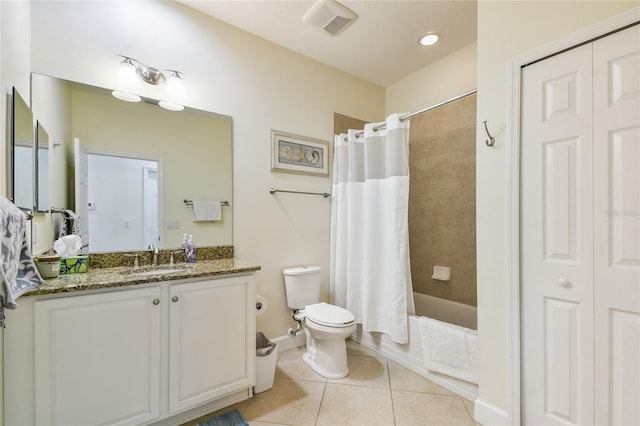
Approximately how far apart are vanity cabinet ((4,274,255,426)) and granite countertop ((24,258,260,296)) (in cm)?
4

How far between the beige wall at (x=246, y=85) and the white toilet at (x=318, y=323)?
0.49 ft

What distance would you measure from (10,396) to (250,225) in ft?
4.87

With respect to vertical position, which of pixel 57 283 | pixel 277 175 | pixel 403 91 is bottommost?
pixel 57 283

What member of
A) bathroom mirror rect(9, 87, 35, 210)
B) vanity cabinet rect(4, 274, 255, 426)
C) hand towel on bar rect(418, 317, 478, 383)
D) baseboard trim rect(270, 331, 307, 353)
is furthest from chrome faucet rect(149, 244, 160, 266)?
hand towel on bar rect(418, 317, 478, 383)

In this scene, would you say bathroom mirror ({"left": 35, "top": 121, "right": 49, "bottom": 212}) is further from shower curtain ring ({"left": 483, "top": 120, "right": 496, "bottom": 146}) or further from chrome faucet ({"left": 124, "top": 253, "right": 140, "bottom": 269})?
shower curtain ring ({"left": 483, "top": 120, "right": 496, "bottom": 146})

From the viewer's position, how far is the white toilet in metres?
1.96

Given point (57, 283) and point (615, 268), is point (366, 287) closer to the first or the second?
point (615, 268)

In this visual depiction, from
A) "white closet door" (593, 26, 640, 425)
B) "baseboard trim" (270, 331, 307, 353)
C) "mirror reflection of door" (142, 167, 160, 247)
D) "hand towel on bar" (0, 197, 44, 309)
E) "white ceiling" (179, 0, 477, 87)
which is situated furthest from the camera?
"baseboard trim" (270, 331, 307, 353)

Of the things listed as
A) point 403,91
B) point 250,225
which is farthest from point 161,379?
point 403,91

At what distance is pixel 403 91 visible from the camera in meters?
2.99

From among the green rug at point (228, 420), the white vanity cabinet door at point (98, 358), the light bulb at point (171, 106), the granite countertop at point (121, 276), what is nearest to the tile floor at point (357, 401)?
the green rug at point (228, 420)

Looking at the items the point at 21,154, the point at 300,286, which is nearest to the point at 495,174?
the point at 300,286

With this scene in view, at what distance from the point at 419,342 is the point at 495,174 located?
133 centimetres

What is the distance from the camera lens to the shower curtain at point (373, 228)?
2.14 m
